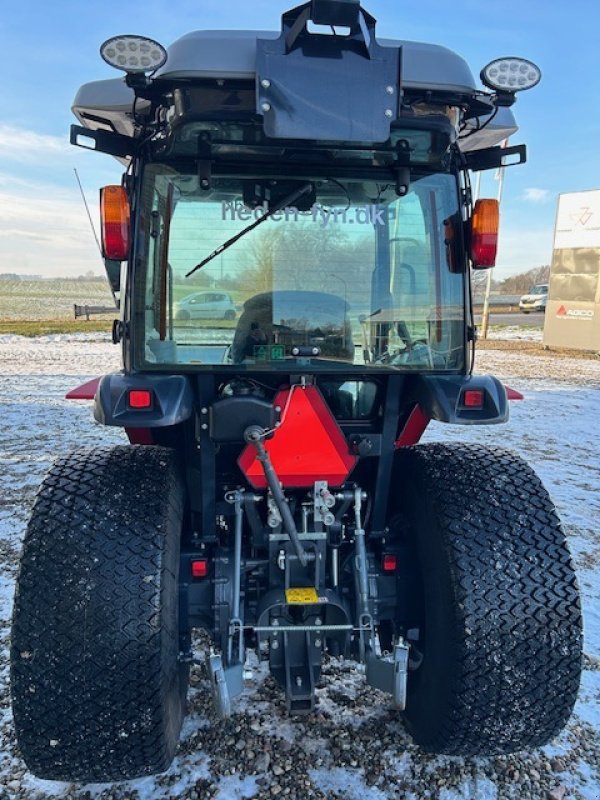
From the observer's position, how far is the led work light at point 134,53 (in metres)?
1.91

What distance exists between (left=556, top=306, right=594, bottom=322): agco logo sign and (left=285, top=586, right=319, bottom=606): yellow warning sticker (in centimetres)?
1559

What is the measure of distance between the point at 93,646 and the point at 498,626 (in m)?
1.38

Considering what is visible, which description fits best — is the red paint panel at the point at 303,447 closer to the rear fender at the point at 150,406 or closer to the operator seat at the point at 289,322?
the operator seat at the point at 289,322

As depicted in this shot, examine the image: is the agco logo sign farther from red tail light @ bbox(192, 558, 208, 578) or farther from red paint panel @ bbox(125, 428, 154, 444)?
red tail light @ bbox(192, 558, 208, 578)

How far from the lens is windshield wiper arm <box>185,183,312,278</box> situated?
2.35 m

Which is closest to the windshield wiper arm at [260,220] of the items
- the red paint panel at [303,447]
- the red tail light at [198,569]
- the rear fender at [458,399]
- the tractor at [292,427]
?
the tractor at [292,427]

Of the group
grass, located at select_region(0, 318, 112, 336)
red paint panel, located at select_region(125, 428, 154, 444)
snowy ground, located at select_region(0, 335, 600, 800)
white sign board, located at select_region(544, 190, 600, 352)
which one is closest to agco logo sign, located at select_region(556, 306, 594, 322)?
white sign board, located at select_region(544, 190, 600, 352)

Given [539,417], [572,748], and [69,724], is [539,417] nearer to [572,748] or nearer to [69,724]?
[572,748]

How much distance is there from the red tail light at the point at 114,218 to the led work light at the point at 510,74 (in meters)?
1.33

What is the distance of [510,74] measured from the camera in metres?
2.13

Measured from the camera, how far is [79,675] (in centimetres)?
205

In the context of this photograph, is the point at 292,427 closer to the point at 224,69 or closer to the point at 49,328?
the point at 224,69

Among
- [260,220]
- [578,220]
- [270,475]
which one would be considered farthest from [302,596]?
[578,220]

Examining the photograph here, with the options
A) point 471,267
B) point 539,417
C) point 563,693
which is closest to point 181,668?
point 563,693
